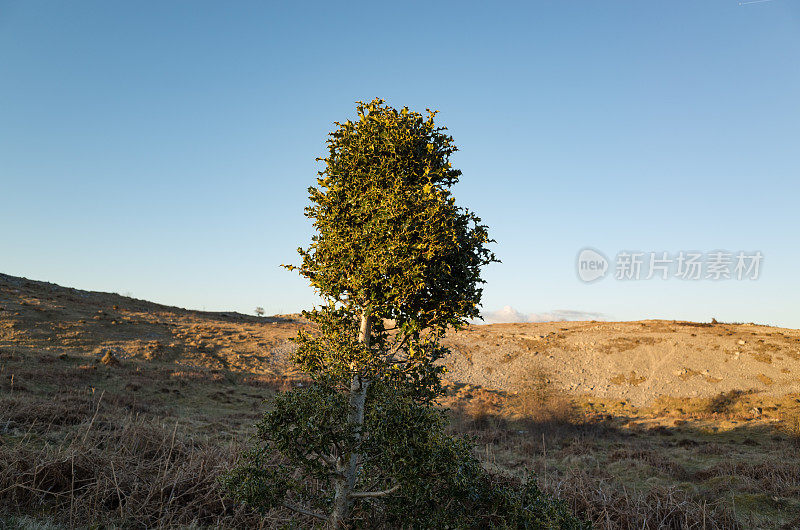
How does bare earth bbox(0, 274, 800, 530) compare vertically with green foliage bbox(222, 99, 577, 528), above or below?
below

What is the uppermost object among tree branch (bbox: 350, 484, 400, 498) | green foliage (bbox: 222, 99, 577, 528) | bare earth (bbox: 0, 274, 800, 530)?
green foliage (bbox: 222, 99, 577, 528)

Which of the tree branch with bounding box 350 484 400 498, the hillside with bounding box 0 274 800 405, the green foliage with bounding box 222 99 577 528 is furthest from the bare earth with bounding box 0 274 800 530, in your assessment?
the tree branch with bounding box 350 484 400 498

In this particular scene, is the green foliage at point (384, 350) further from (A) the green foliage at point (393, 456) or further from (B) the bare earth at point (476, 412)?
(B) the bare earth at point (476, 412)

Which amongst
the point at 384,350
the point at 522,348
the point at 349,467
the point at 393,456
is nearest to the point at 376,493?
the point at 349,467

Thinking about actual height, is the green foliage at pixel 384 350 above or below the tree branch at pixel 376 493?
above

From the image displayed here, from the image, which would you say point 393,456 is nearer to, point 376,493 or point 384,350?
point 376,493

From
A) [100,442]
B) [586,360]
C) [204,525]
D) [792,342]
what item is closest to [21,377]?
[100,442]

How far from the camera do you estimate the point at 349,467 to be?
872 centimetres

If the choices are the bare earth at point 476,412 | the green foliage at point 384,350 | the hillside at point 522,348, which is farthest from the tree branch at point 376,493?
the hillside at point 522,348

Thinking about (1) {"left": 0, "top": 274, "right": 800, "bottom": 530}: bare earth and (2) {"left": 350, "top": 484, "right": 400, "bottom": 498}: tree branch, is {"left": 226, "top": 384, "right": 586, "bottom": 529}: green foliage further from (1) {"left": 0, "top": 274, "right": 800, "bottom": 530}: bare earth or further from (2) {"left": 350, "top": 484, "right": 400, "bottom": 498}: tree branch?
(1) {"left": 0, "top": 274, "right": 800, "bottom": 530}: bare earth

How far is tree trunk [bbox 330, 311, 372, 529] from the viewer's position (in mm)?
8638

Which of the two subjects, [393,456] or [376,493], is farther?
[376,493]

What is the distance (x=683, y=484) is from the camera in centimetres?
1908

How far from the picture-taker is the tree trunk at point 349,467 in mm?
8638
